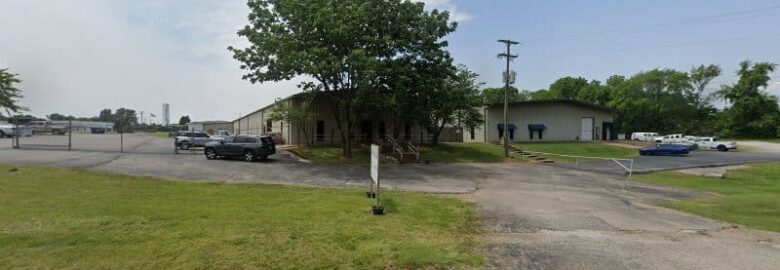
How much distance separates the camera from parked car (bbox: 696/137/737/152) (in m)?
50.5

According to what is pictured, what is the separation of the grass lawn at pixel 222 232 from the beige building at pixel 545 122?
3738cm

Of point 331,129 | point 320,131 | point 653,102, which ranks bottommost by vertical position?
point 320,131

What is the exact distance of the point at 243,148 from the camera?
27688mm

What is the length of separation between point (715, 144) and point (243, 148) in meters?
46.6

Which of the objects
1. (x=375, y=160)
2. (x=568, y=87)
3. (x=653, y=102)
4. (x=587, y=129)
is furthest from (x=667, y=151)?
(x=568, y=87)

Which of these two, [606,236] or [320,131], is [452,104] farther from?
[606,236]

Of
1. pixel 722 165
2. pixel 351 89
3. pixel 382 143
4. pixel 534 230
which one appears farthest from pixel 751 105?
pixel 534 230

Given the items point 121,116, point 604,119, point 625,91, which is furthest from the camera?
point 121,116

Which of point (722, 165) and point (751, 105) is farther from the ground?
point (751, 105)

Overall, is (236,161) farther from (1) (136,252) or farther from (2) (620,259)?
(2) (620,259)

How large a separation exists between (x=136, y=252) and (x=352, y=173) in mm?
16652

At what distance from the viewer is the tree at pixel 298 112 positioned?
34312 mm

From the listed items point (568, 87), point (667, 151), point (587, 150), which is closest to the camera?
point (667, 151)

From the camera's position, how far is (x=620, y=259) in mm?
7586
